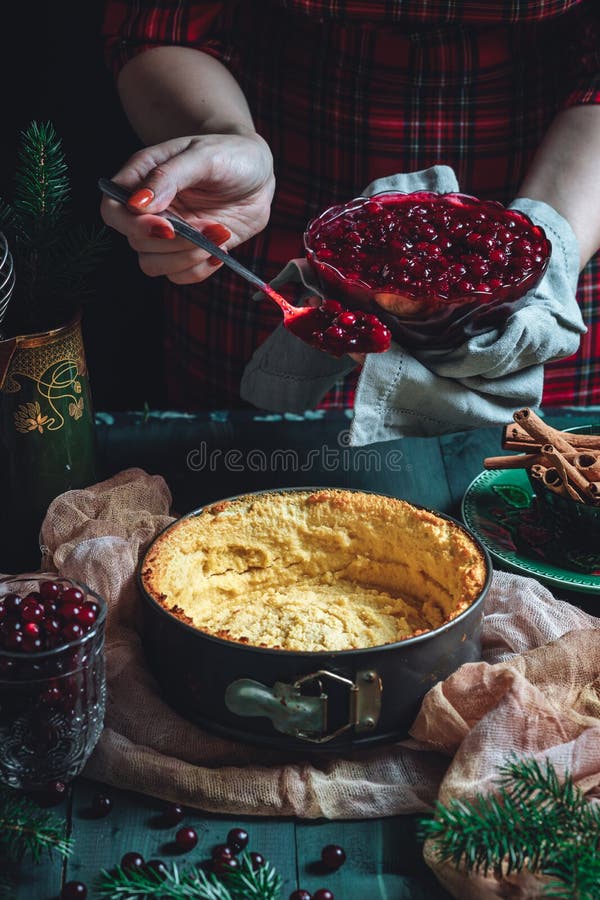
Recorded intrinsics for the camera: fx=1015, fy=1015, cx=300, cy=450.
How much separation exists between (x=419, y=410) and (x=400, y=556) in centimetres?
29

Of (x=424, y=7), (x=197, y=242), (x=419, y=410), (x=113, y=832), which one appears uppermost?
(x=424, y=7)

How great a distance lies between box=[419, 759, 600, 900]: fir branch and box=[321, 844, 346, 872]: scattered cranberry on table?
0.32ft

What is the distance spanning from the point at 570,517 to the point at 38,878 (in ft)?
2.72

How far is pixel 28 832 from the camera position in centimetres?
99

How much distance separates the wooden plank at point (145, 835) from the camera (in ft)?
3.33

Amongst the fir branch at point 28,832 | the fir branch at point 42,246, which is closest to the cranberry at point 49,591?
the fir branch at point 28,832

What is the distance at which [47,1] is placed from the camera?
7.41 feet

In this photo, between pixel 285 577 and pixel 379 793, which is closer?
pixel 379 793

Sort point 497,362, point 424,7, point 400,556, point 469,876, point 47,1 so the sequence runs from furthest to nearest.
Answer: point 47,1 < point 424,7 < point 497,362 < point 400,556 < point 469,876

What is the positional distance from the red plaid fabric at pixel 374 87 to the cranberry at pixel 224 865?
1135 millimetres

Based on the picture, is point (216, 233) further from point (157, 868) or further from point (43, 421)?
point (157, 868)

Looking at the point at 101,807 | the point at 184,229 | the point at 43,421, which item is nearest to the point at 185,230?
the point at 184,229

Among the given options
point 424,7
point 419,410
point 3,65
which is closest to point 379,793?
point 419,410

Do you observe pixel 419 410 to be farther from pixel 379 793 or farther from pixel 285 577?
pixel 379 793
